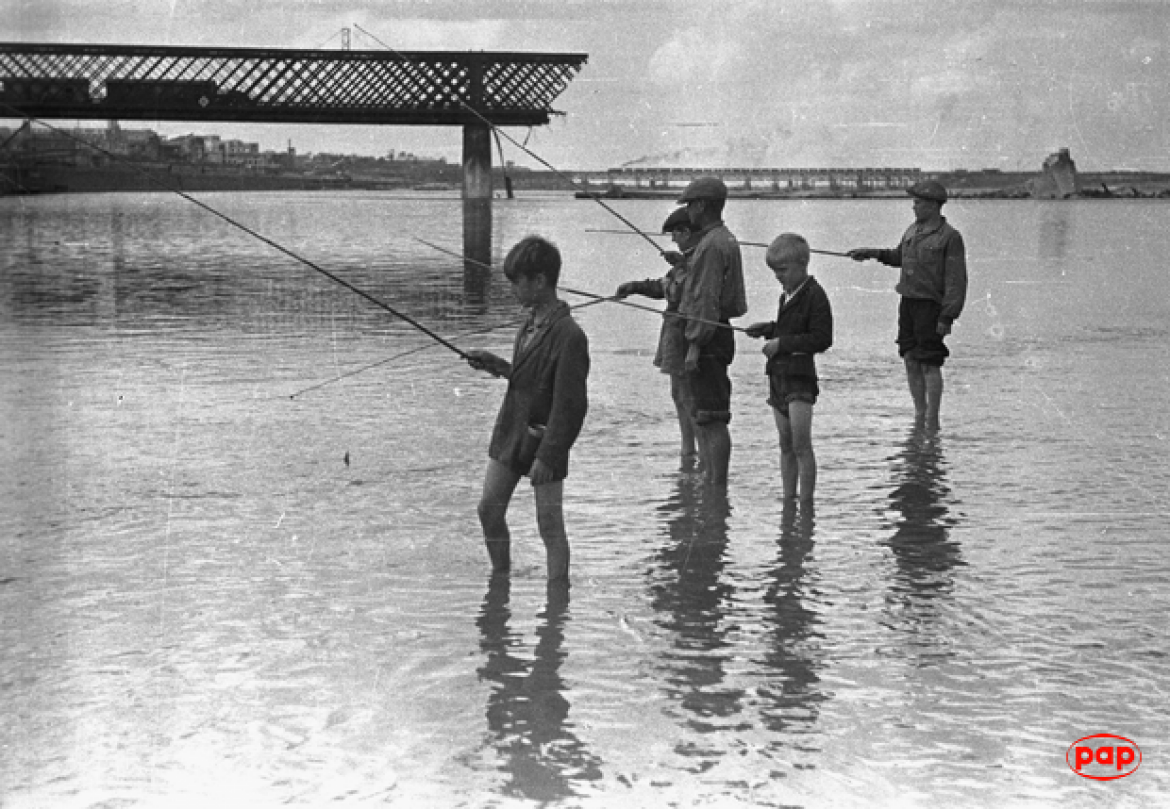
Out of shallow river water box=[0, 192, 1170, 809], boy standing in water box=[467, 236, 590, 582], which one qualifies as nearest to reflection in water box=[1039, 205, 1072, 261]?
shallow river water box=[0, 192, 1170, 809]

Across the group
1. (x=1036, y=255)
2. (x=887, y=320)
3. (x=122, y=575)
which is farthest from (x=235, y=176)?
(x=122, y=575)

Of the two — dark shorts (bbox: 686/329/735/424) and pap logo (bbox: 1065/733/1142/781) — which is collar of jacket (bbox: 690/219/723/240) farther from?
pap logo (bbox: 1065/733/1142/781)

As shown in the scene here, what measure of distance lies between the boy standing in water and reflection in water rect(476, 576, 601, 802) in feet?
1.50

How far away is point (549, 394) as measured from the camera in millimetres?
5805

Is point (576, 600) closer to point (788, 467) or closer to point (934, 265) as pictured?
point (788, 467)

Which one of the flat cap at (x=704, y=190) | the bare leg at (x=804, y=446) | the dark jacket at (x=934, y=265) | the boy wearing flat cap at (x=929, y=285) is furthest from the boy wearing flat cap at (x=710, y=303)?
the dark jacket at (x=934, y=265)

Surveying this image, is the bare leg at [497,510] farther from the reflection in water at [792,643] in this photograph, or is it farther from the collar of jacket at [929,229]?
the collar of jacket at [929,229]

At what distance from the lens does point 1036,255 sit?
35.6 meters

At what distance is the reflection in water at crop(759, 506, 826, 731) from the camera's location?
16.0ft

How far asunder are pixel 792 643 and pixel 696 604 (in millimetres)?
592

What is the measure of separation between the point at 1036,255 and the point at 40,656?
107 ft

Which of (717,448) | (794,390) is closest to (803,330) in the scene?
(794,390)

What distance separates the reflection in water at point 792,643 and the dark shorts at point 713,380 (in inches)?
34.5

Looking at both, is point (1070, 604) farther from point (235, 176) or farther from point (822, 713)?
point (235, 176)
